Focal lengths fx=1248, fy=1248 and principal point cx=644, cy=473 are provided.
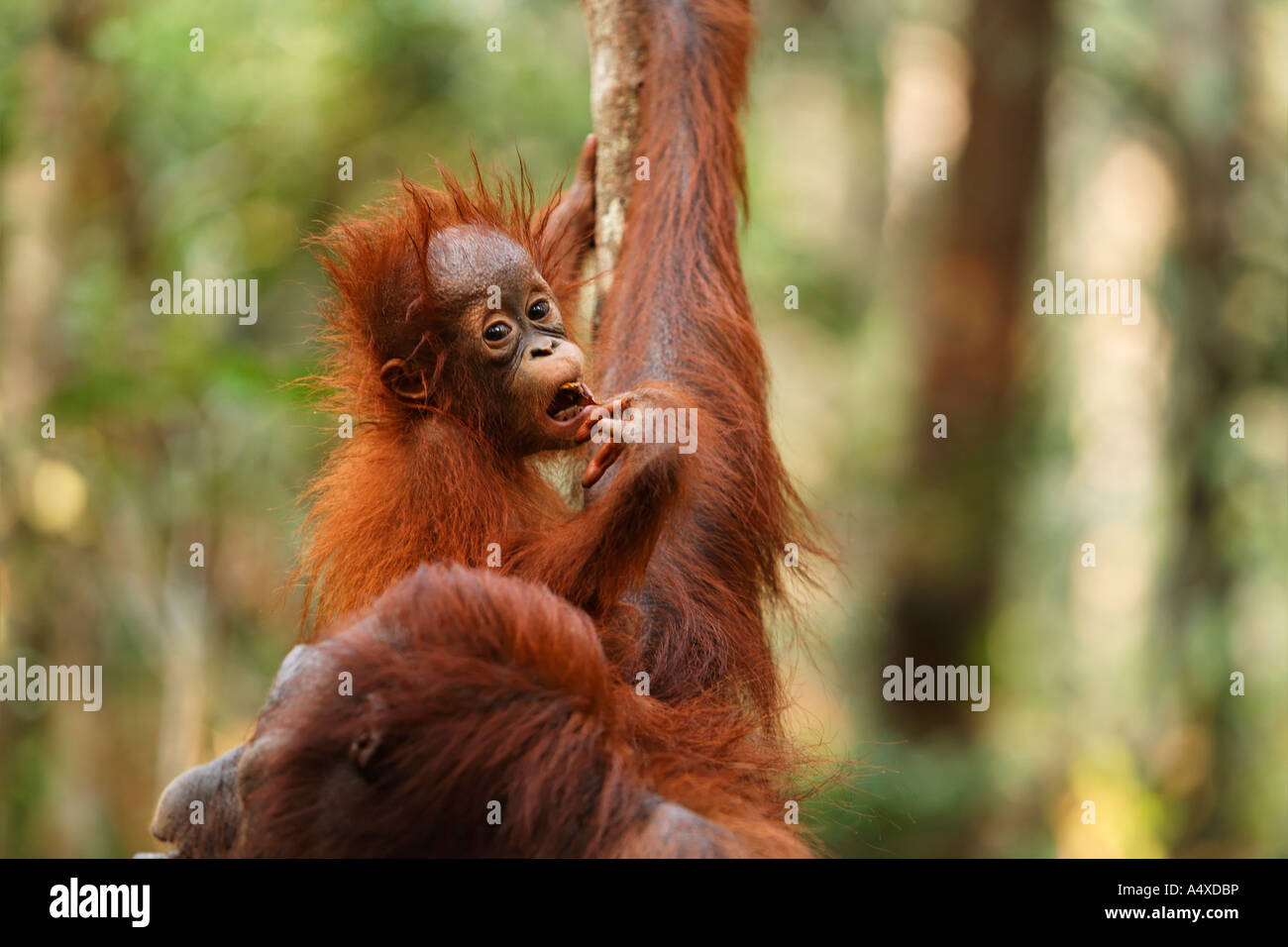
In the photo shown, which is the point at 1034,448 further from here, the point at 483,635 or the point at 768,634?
the point at 483,635

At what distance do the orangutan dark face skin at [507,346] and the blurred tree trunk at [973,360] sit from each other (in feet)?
16.9

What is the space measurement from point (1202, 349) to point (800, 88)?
8153 mm

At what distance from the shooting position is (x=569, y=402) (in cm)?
405

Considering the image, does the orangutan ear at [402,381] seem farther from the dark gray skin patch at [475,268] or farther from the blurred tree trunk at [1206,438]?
the blurred tree trunk at [1206,438]

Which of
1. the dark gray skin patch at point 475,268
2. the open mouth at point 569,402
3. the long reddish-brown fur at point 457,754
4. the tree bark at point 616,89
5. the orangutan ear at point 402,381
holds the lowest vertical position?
the long reddish-brown fur at point 457,754

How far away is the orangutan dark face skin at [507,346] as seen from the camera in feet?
13.1

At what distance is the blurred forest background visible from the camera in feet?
25.2

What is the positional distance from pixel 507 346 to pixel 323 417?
3.11 m

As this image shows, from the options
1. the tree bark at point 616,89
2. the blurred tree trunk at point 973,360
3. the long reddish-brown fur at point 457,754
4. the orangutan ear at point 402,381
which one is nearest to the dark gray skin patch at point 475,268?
the orangutan ear at point 402,381

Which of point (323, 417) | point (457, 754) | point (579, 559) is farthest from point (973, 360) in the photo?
point (457, 754)

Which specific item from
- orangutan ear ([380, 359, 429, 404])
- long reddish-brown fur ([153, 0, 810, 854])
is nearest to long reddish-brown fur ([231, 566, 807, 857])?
long reddish-brown fur ([153, 0, 810, 854])

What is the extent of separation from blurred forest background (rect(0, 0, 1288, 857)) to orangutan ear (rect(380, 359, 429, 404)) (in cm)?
245

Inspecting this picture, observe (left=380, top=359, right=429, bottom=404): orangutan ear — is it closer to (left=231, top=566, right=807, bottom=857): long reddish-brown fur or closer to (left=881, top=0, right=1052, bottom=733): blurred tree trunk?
(left=231, top=566, right=807, bottom=857): long reddish-brown fur

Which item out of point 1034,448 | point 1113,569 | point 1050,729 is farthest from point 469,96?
point 1113,569
